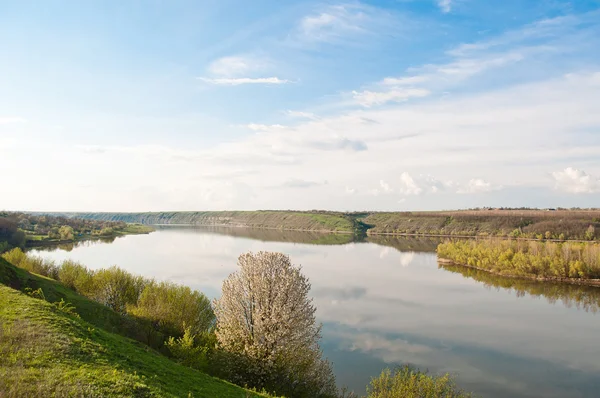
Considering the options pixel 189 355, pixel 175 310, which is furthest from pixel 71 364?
pixel 175 310

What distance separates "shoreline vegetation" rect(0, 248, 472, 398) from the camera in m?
12.5

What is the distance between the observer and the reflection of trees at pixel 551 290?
179ft

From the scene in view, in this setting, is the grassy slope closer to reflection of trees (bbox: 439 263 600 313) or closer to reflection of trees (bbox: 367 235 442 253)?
reflection of trees (bbox: 439 263 600 313)

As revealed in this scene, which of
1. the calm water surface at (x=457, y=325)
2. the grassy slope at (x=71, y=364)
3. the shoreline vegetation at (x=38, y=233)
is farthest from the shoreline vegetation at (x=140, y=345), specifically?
the shoreline vegetation at (x=38, y=233)

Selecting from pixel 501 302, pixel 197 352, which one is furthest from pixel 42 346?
pixel 501 302

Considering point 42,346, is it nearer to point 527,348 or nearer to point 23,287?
point 23,287

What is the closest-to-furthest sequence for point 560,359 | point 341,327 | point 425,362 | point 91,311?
point 91,311 → point 425,362 → point 560,359 → point 341,327

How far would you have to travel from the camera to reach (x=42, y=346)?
13.4 metres

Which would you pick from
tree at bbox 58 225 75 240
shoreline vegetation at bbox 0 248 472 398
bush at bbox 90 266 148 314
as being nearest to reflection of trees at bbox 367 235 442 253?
bush at bbox 90 266 148 314

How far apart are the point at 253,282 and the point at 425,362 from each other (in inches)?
641

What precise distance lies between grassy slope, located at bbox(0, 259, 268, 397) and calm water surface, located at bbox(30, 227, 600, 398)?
48.7ft

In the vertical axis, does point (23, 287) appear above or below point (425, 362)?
above

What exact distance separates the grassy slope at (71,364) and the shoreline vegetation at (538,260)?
72.6 m

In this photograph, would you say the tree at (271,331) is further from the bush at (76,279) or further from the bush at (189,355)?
the bush at (76,279)
